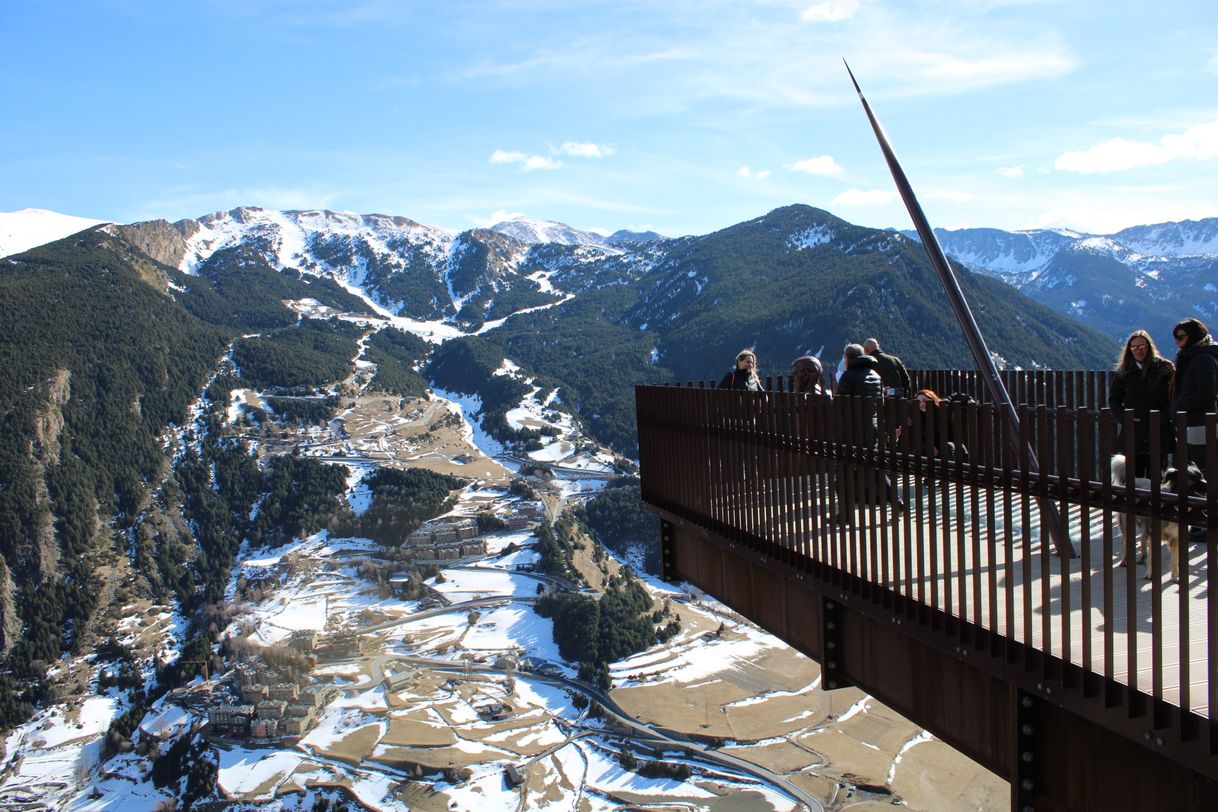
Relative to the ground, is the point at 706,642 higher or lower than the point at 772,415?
lower

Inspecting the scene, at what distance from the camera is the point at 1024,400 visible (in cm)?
1195

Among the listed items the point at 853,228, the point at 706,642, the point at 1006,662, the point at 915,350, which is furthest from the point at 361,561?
the point at 853,228

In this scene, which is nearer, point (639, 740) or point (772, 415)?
point (772, 415)

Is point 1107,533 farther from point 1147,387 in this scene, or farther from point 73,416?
point 73,416

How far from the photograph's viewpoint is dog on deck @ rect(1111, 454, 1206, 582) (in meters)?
3.86

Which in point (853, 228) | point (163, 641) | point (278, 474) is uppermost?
point (853, 228)

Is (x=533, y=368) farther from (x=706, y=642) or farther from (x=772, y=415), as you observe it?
(x=772, y=415)

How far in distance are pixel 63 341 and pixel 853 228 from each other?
149 m

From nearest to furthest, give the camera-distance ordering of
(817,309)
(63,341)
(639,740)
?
(639,740) < (63,341) < (817,309)

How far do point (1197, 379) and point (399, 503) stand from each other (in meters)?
105

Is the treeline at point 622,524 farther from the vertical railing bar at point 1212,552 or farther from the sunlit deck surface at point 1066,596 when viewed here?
the vertical railing bar at point 1212,552

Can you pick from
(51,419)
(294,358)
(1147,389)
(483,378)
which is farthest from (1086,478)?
(483,378)

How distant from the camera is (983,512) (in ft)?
26.1

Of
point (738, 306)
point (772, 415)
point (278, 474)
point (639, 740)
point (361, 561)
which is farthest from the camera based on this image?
point (738, 306)
